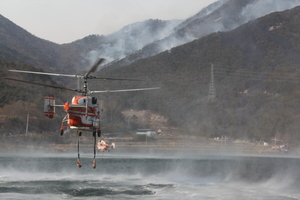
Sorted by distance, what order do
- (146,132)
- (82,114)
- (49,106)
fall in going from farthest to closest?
1. (146,132)
2. (82,114)
3. (49,106)

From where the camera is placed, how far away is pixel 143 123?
165 m

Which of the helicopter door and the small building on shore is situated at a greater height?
the helicopter door

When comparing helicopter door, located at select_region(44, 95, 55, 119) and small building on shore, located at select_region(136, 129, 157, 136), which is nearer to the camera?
helicopter door, located at select_region(44, 95, 55, 119)

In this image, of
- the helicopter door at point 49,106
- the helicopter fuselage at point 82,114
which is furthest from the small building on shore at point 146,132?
the helicopter door at point 49,106

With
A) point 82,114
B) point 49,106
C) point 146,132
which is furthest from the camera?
point 146,132

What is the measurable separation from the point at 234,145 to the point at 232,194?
107m

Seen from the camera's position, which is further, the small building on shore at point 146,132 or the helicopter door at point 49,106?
the small building on shore at point 146,132

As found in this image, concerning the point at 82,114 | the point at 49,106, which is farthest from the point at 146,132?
the point at 49,106

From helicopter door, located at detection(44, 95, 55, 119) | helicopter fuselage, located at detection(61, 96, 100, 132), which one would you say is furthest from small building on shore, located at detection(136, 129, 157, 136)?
helicopter door, located at detection(44, 95, 55, 119)

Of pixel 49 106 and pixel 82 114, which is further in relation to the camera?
pixel 82 114

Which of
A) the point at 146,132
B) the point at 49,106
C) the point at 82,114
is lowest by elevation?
the point at 146,132

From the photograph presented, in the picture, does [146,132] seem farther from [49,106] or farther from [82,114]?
[49,106]

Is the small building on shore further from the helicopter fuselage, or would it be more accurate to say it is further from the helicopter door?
the helicopter door

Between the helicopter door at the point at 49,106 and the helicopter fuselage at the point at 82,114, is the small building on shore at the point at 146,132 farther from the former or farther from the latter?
the helicopter door at the point at 49,106
